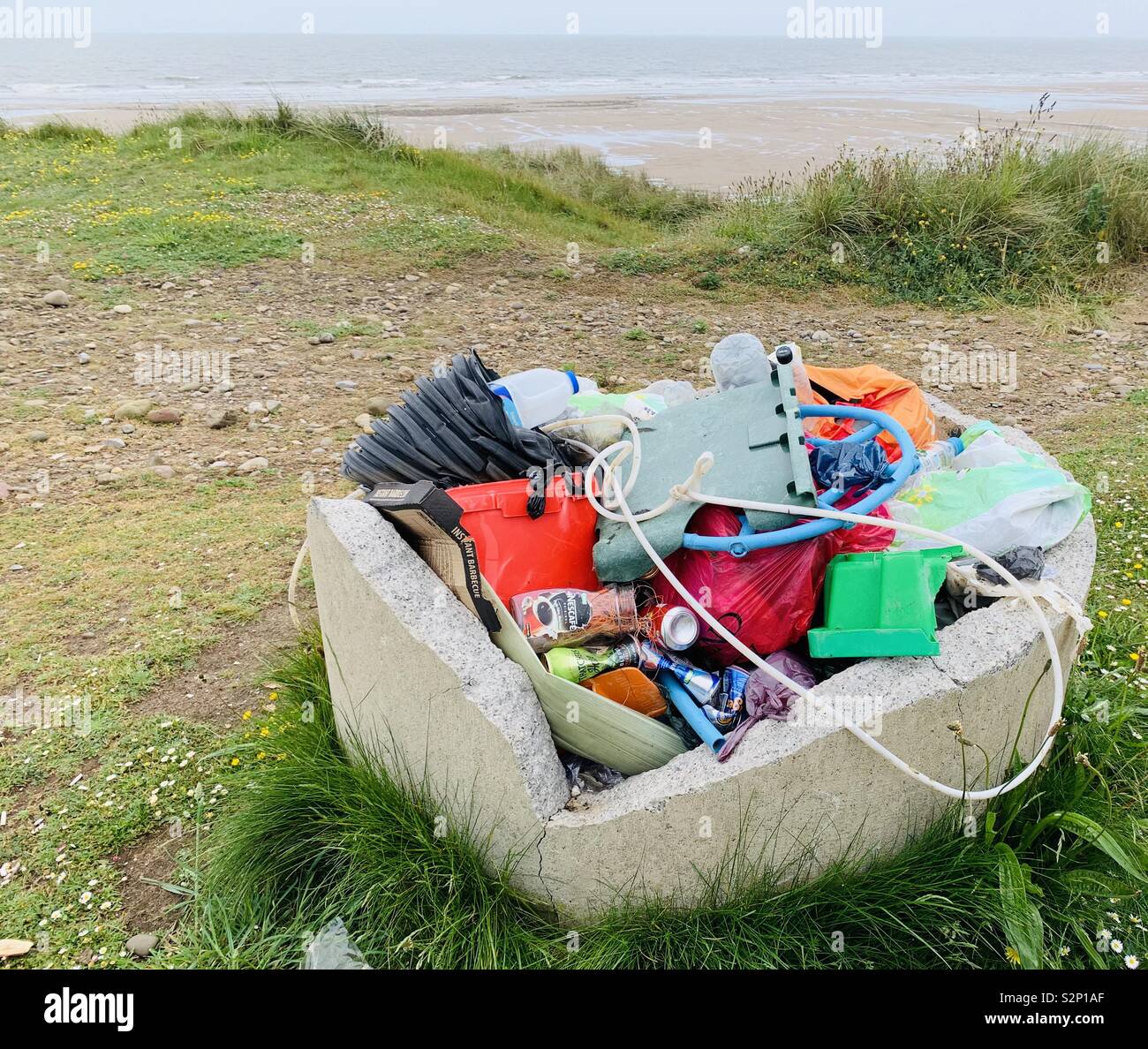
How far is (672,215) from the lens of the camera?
11523mm

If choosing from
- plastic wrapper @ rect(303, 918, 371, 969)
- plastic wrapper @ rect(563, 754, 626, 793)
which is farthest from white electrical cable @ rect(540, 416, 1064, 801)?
plastic wrapper @ rect(303, 918, 371, 969)

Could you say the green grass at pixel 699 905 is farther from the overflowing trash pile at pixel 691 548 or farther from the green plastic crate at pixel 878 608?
the green plastic crate at pixel 878 608

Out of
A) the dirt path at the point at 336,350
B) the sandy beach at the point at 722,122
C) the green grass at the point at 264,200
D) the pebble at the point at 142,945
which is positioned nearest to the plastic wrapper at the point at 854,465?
the pebble at the point at 142,945

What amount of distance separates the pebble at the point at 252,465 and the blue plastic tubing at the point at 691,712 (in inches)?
126

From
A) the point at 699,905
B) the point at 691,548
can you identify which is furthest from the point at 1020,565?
the point at 699,905

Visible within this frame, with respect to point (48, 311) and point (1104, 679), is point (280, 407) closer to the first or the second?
point (48, 311)

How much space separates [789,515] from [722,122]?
25.9 metres

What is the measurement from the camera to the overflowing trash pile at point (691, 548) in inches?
84.7

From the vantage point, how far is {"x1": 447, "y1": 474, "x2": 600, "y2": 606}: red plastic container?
92.1 inches

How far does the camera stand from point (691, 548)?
90.6 inches

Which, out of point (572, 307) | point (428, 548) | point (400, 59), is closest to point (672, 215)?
point (572, 307)

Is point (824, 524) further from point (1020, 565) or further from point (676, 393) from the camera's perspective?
point (676, 393)

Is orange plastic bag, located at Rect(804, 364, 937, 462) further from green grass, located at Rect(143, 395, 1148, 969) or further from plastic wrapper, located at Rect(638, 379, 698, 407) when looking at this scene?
green grass, located at Rect(143, 395, 1148, 969)
